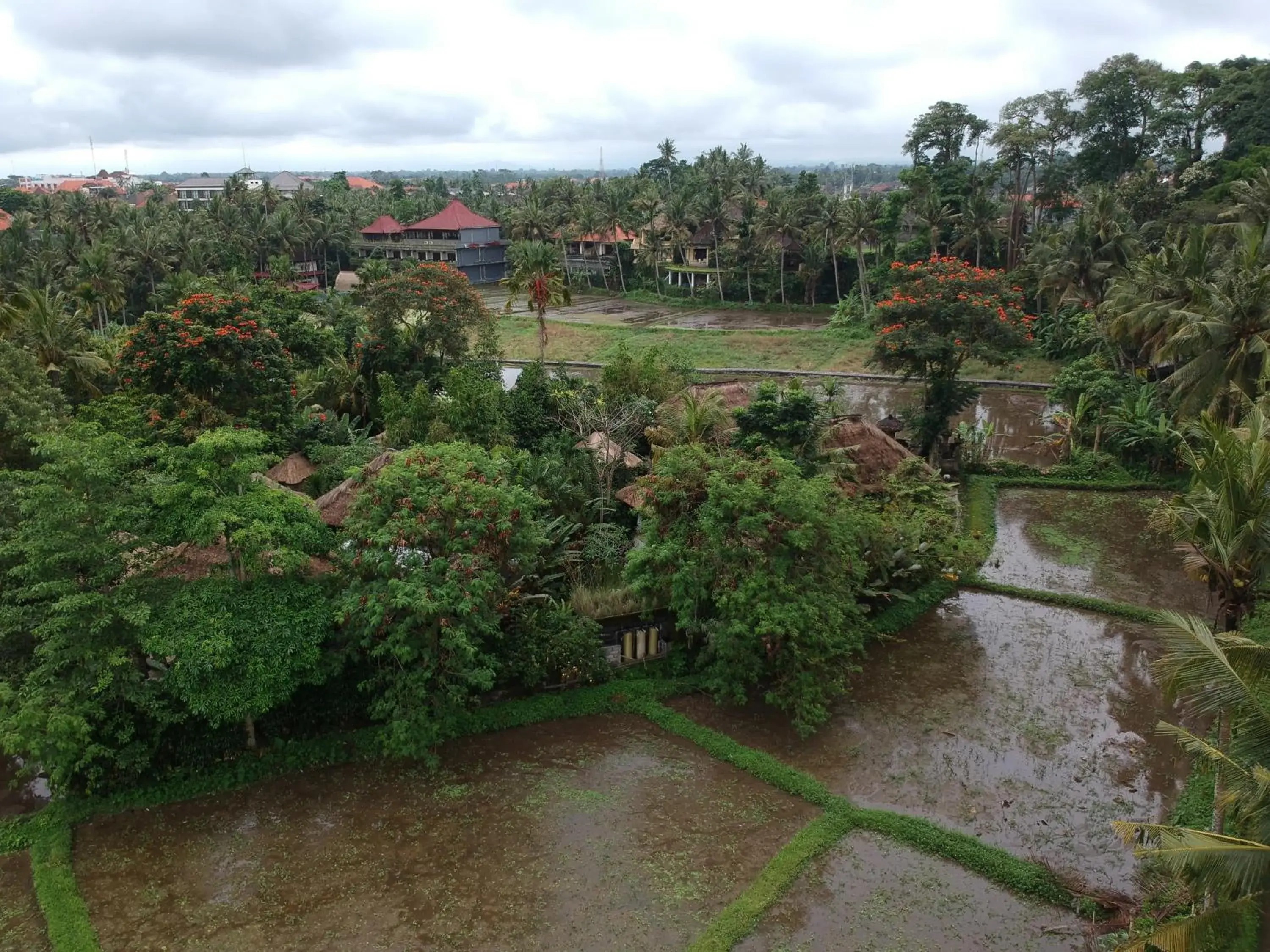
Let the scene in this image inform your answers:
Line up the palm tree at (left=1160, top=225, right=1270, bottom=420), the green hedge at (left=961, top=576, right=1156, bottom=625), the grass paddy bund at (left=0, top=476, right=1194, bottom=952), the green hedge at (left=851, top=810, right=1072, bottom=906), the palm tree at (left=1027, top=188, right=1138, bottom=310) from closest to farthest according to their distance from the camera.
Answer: the grass paddy bund at (left=0, top=476, right=1194, bottom=952) → the green hedge at (left=851, top=810, right=1072, bottom=906) → the green hedge at (left=961, top=576, right=1156, bottom=625) → the palm tree at (left=1160, top=225, right=1270, bottom=420) → the palm tree at (left=1027, top=188, right=1138, bottom=310)

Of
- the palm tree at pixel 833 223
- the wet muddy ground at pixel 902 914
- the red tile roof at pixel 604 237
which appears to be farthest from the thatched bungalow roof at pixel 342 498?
the red tile roof at pixel 604 237

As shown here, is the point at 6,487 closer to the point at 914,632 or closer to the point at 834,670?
the point at 834,670

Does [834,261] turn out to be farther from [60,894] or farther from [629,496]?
[60,894]

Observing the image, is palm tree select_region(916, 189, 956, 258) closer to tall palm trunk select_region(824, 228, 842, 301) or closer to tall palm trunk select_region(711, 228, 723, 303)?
tall palm trunk select_region(824, 228, 842, 301)

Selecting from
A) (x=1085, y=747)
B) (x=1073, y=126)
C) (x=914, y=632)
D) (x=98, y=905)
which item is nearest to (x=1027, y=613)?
(x=914, y=632)

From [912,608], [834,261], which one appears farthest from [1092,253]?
[912,608]

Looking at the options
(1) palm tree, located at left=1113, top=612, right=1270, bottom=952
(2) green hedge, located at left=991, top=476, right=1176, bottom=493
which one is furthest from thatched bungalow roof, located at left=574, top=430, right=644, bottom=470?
(1) palm tree, located at left=1113, top=612, right=1270, bottom=952

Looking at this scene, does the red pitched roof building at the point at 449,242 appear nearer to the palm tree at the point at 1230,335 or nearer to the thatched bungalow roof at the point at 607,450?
the thatched bungalow roof at the point at 607,450

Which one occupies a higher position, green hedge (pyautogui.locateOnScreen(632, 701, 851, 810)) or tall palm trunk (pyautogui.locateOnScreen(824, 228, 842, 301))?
tall palm trunk (pyautogui.locateOnScreen(824, 228, 842, 301))
